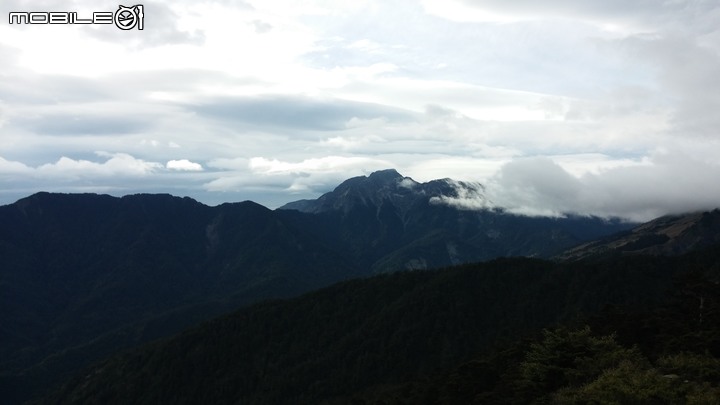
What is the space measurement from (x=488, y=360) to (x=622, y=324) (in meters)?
24.2

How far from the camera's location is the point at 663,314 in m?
83.8

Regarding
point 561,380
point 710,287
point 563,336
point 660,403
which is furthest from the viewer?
point 710,287

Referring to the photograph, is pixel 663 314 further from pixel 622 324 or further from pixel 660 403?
pixel 660 403

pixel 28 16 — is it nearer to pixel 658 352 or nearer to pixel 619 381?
pixel 619 381

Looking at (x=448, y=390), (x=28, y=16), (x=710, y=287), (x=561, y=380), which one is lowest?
(x=448, y=390)

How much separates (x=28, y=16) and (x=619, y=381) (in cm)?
10262

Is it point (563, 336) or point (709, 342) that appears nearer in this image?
point (709, 342)

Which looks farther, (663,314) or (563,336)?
(663,314)

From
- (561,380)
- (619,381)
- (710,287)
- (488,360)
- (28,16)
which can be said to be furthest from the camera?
(488,360)

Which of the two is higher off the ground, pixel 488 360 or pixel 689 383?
pixel 689 383

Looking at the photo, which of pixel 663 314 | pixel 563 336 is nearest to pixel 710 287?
pixel 663 314

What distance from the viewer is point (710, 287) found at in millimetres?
80875

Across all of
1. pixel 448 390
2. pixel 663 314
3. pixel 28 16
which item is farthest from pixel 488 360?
pixel 28 16

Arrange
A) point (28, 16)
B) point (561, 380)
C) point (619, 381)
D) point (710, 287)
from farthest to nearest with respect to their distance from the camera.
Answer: point (28, 16)
point (710, 287)
point (561, 380)
point (619, 381)
